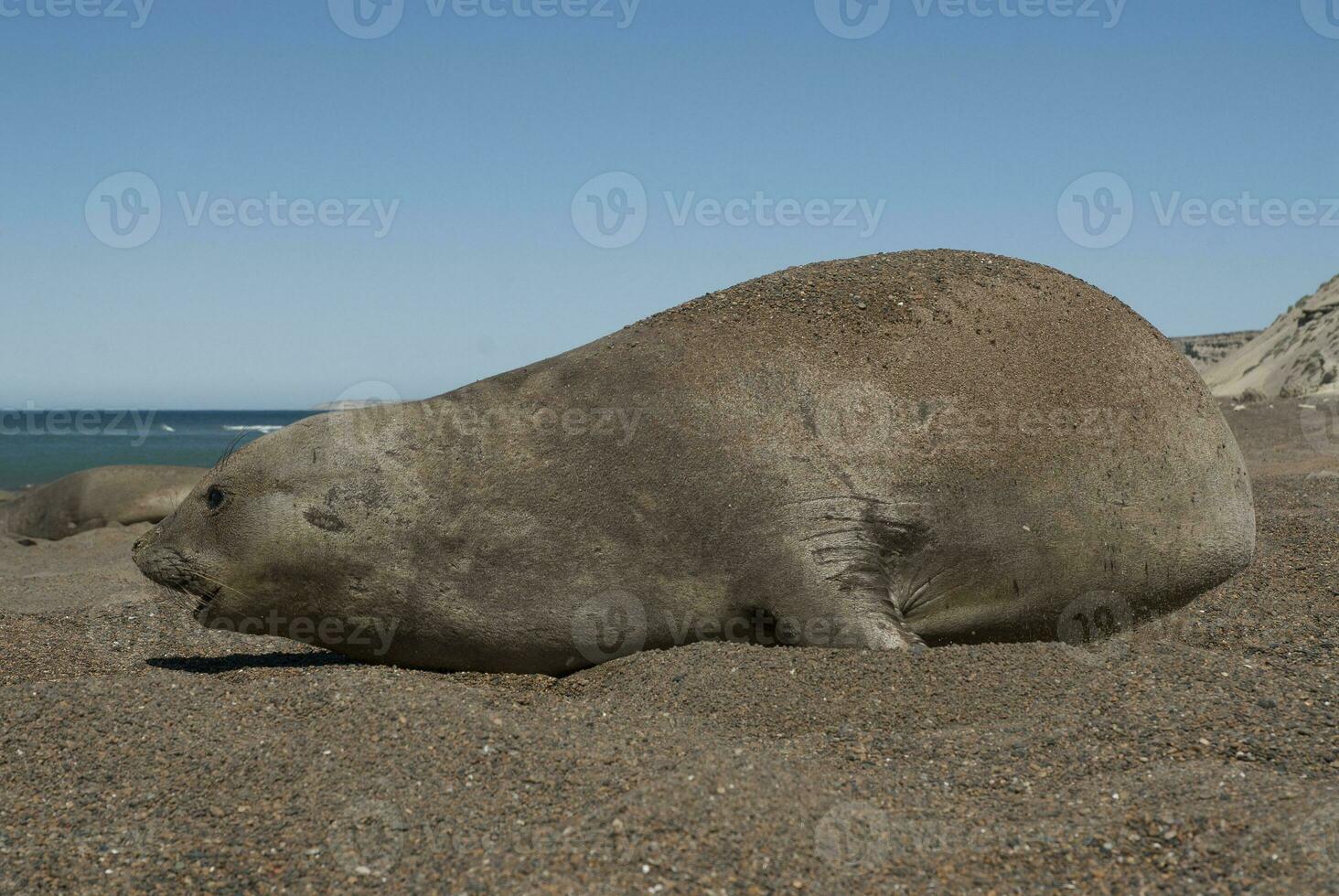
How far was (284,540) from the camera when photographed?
4.68 m

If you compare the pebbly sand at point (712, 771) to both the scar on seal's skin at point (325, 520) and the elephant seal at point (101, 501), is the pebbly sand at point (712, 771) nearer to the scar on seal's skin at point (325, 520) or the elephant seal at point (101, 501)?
the scar on seal's skin at point (325, 520)

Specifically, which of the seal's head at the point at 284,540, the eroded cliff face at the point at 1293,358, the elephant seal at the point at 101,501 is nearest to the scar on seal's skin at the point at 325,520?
the seal's head at the point at 284,540

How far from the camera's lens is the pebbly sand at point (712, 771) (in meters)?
2.61

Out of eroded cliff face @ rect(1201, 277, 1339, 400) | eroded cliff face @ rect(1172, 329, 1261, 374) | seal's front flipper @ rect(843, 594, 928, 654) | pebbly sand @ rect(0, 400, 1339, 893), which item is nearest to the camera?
pebbly sand @ rect(0, 400, 1339, 893)

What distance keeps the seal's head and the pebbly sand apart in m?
0.25

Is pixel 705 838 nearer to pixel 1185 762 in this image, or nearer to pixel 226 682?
pixel 1185 762

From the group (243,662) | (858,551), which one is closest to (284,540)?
(243,662)

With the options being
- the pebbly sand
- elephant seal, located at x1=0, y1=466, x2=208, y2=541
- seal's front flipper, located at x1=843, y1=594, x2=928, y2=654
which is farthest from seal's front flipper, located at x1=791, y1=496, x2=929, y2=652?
elephant seal, located at x1=0, y1=466, x2=208, y2=541

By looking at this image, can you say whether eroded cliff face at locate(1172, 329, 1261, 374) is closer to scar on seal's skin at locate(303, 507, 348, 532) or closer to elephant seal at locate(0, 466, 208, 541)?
elephant seal at locate(0, 466, 208, 541)

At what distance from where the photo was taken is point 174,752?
359 cm

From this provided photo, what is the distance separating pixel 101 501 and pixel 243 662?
1042cm

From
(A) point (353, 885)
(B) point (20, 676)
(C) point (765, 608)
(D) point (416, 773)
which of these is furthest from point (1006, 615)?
(B) point (20, 676)

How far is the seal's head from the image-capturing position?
4668 millimetres

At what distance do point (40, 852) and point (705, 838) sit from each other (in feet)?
5.93
